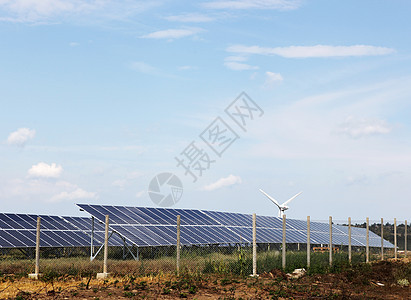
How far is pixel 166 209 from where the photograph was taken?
97.6 ft

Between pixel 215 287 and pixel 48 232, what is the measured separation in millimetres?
14853

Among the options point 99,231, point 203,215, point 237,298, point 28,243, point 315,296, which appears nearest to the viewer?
point 237,298

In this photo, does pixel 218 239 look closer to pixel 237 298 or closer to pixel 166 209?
pixel 166 209

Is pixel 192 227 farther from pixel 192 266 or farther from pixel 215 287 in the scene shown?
pixel 215 287

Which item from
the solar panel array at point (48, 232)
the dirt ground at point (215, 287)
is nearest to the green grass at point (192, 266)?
the dirt ground at point (215, 287)

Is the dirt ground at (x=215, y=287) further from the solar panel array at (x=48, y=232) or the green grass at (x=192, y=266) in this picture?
the solar panel array at (x=48, y=232)

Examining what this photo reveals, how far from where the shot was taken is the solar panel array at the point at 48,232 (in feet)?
81.9

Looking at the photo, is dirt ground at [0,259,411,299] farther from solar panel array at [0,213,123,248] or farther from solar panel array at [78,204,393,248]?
solar panel array at [0,213,123,248]

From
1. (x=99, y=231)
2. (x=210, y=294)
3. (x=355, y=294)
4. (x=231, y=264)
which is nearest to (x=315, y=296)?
(x=355, y=294)

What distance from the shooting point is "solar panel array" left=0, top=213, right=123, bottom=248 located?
81.9ft

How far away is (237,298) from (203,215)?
1887 centimetres

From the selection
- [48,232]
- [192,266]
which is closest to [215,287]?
[192,266]

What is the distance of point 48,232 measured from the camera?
26969mm

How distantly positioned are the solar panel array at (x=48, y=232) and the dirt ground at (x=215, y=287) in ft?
20.2
